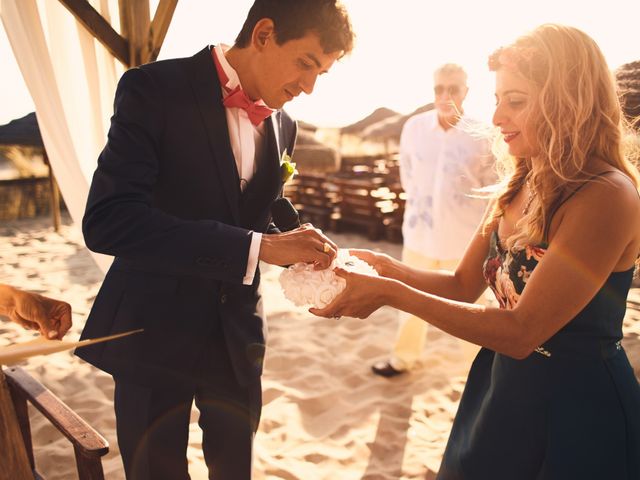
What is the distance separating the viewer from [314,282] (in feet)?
6.02

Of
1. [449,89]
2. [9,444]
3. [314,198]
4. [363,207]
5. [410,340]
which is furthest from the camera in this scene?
[314,198]

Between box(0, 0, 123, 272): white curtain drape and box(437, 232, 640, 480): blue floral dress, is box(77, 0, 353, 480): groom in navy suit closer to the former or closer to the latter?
box(437, 232, 640, 480): blue floral dress

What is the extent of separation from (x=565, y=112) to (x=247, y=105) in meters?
1.11

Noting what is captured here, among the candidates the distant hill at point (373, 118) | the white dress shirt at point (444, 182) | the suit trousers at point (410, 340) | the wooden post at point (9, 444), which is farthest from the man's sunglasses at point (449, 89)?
the distant hill at point (373, 118)

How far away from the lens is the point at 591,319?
5.53 feet

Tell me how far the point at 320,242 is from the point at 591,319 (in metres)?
0.91

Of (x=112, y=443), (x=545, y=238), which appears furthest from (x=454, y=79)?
(x=112, y=443)

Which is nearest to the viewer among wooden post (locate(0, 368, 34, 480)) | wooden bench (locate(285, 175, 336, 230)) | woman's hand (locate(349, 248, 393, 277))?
wooden post (locate(0, 368, 34, 480))

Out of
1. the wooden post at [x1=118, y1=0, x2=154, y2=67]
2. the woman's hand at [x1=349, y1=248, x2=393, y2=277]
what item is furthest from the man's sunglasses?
the woman's hand at [x1=349, y1=248, x2=393, y2=277]

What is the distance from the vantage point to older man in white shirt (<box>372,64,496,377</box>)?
161 inches

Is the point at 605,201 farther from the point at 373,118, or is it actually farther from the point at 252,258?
the point at 373,118

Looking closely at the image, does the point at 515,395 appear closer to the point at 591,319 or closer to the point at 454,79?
the point at 591,319

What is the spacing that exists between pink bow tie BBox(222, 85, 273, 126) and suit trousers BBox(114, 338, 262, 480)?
0.94 m

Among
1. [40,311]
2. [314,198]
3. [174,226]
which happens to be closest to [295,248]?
[174,226]
